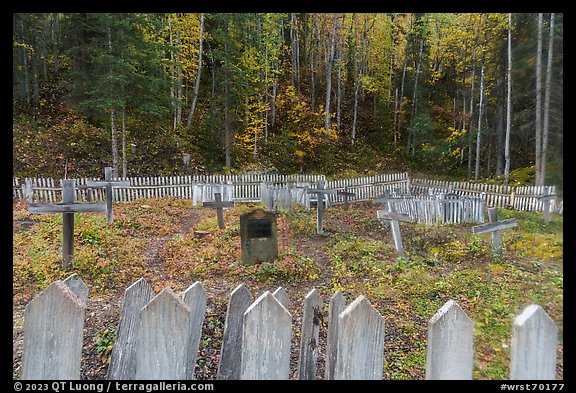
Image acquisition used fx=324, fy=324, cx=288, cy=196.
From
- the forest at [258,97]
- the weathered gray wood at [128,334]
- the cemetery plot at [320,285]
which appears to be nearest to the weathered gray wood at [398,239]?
the cemetery plot at [320,285]

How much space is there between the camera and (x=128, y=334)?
5.77ft

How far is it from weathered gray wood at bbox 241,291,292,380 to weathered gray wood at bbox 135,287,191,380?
0.27 m

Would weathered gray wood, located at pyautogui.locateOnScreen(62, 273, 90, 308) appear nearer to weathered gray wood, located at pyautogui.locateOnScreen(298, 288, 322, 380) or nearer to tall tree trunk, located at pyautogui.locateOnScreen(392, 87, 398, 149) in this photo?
weathered gray wood, located at pyautogui.locateOnScreen(298, 288, 322, 380)

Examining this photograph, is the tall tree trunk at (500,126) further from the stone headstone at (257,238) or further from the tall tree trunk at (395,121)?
the stone headstone at (257,238)

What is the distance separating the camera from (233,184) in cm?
1670

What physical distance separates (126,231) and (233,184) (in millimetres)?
7296

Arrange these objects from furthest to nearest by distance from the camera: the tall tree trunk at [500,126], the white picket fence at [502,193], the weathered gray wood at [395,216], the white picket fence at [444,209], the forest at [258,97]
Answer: the tall tree trunk at [500,126] → the forest at [258,97] → the white picket fence at [502,193] → the white picket fence at [444,209] → the weathered gray wood at [395,216]

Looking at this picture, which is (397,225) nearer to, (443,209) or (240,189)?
(443,209)

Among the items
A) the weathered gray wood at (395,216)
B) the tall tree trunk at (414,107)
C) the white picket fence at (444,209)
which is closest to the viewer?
the weathered gray wood at (395,216)

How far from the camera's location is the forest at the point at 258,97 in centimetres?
1691

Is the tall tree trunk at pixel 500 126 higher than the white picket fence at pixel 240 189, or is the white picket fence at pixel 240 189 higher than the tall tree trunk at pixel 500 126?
the tall tree trunk at pixel 500 126

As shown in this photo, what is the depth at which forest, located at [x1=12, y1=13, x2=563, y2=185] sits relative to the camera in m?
16.9

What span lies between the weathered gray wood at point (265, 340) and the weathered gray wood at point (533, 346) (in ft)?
2.92

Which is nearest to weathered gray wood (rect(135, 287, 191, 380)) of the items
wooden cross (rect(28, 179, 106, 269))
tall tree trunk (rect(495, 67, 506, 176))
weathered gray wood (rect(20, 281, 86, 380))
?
weathered gray wood (rect(20, 281, 86, 380))
